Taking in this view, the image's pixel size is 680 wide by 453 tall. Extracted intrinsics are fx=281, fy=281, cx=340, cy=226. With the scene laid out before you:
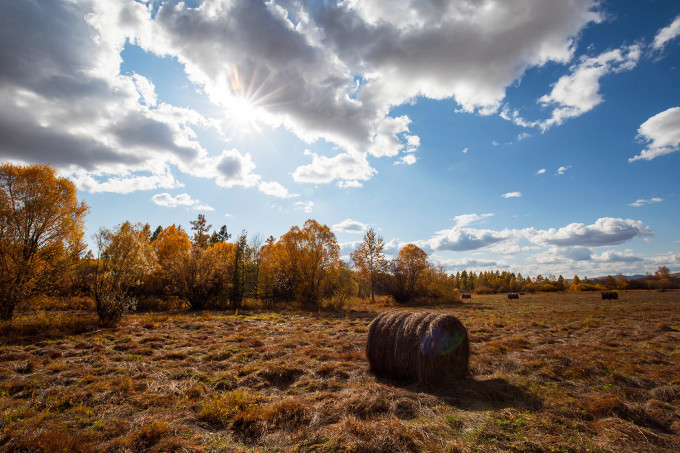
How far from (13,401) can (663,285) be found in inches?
3881

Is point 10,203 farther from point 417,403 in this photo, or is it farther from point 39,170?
point 417,403

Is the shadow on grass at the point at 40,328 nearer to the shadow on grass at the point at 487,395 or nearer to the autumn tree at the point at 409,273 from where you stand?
the shadow on grass at the point at 487,395

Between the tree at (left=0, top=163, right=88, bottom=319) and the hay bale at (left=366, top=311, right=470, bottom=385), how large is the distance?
1626cm

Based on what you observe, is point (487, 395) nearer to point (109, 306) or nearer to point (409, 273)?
point (109, 306)

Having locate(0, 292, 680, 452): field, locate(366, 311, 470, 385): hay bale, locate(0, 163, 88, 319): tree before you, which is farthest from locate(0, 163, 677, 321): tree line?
locate(366, 311, 470, 385): hay bale

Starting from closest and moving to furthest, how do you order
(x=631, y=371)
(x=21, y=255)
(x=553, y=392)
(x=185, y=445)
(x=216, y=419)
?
1. (x=185, y=445)
2. (x=216, y=419)
3. (x=553, y=392)
4. (x=631, y=371)
5. (x=21, y=255)

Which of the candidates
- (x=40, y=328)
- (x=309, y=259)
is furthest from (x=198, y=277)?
(x=40, y=328)

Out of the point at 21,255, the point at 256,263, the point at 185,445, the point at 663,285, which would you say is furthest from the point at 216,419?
the point at 663,285

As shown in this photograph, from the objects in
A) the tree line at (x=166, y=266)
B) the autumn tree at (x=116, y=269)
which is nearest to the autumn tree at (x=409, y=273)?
the tree line at (x=166, y=266)

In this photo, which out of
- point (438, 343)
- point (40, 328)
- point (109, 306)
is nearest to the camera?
point (438, 343)

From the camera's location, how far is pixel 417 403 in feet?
16.9

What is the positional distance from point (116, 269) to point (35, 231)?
429cm

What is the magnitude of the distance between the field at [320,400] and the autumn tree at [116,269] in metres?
3.80

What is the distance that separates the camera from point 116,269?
1467cm
